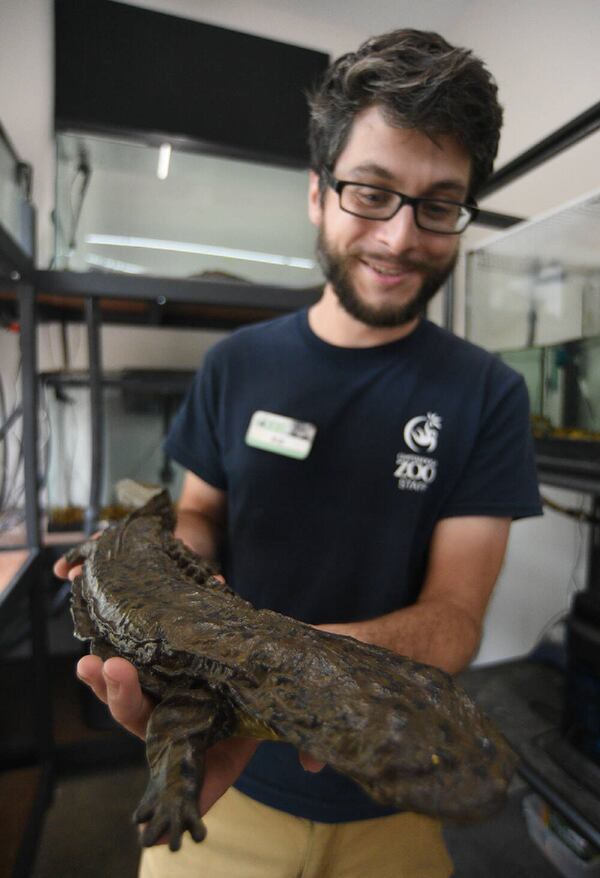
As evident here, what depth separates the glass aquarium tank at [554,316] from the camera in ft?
7.43

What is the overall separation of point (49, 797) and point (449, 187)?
3.57m

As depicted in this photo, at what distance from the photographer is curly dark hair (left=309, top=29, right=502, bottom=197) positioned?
112 cm

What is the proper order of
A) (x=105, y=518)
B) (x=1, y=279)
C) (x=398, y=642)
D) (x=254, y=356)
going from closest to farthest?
(x=398, y=642)
(x=254, y=356)
(x=1, y=279)
(x=105, y=518)

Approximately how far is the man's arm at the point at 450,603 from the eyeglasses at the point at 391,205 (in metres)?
0.78

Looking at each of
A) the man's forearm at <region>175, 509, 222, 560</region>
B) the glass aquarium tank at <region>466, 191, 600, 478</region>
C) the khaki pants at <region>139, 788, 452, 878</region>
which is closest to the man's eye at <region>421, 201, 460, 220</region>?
the man's forearm at <region>175, 509, 222, 560</region>

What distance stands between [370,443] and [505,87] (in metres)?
1.78

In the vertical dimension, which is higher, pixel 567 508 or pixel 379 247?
pixel 379 247


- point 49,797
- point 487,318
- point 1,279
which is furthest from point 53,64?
point 49,797

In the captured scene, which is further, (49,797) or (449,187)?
(49,797)

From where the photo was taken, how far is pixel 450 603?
3.88 feet

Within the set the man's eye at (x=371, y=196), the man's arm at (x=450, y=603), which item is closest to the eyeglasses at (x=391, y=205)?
the man's eye at (x=371, y=196)

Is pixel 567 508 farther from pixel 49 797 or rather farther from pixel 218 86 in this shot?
pixel 218 86

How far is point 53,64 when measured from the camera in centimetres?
374

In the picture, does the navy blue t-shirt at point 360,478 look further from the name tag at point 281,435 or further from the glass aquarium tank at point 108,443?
the glass aquarium tank at point 108,443
